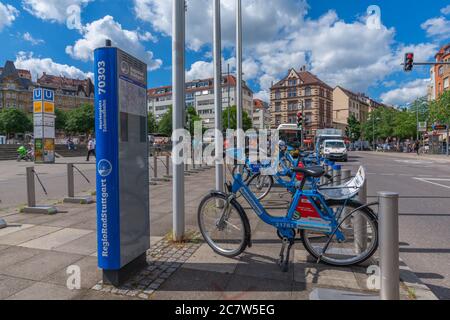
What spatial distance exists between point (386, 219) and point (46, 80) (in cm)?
12802

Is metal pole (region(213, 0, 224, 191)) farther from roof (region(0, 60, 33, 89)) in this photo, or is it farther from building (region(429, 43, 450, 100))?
roof (region(0, 60, 33, 89))

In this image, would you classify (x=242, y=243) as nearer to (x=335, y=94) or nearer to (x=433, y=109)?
(x=433, y=109)

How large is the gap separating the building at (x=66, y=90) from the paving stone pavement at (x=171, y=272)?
112100 millimetres

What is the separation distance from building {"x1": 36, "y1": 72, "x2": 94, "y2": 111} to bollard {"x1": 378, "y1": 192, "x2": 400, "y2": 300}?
115 m

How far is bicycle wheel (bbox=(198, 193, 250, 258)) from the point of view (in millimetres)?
3930

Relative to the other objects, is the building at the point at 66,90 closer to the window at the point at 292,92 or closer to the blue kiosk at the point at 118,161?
the window at the point at 292,92


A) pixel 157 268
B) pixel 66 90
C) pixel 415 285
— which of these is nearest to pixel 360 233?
pixel 415 285

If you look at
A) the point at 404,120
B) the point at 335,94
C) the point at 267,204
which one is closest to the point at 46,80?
the point at 335,94

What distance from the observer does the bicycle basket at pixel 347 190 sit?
365 cm

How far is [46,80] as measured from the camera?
110 meters

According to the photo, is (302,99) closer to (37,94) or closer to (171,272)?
(37,94)

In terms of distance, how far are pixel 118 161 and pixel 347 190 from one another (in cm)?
261

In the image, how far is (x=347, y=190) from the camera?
378 cm

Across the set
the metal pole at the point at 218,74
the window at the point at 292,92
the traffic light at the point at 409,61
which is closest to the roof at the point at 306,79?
the window at the point at 292,92
